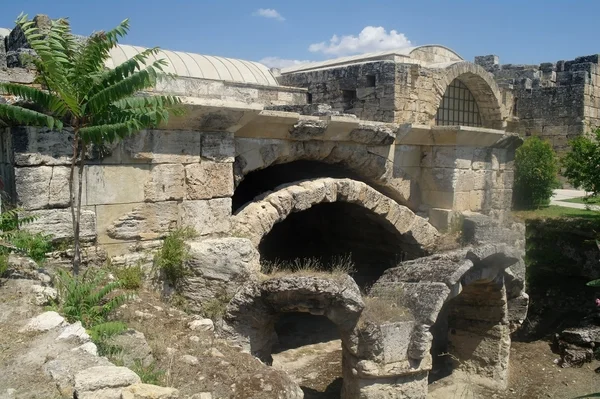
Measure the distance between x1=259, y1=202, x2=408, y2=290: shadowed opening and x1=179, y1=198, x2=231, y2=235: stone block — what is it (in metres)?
2.12

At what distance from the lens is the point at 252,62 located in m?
12.0

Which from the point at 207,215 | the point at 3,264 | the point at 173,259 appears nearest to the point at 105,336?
the point at 3,264

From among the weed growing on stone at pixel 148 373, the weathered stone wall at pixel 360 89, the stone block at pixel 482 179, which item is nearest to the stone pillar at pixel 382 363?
the weed growing on stone at pixel 148 373

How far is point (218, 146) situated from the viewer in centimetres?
566

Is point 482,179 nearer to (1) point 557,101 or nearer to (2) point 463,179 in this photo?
(2) point 463,179

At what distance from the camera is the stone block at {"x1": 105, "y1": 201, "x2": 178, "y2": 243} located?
5.13 metres

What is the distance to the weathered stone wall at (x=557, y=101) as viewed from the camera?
619 inches

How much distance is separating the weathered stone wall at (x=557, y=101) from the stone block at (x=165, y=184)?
12.5m

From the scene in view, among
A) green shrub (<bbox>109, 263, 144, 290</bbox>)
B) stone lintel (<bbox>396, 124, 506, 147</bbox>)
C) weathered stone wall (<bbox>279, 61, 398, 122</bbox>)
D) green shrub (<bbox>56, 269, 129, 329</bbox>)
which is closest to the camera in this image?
green shrub (<bbox>56, 269, 129, 329</bbox>)

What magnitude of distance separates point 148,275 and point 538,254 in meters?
8.53

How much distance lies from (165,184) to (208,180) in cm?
47

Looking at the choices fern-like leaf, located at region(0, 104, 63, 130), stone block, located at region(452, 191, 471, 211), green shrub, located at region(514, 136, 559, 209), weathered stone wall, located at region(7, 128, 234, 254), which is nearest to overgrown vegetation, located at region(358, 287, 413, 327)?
weathered stone wall, located at region(7, 128, 234, 254)

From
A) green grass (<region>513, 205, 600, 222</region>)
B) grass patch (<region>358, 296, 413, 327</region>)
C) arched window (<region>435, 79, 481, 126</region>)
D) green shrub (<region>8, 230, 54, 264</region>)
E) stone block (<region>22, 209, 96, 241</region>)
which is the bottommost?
grass patch (<region>358, 296, 413, 327</region>)

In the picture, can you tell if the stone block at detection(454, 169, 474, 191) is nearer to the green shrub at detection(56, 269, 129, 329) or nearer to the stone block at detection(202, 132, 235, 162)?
the stone block at detection(202, 132, 235, 162)
